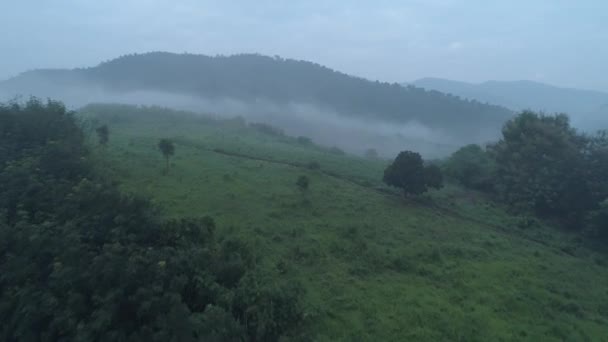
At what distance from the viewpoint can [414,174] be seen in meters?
26.7

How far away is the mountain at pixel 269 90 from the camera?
9762 centimetres

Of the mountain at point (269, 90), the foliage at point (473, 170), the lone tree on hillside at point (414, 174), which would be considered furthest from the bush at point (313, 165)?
the mountain at point (269, 90)

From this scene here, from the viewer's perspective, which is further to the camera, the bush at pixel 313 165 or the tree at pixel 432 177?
the bush at pixel 313 165

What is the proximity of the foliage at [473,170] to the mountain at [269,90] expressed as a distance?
2213 inches

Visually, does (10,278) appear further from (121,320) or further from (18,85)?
(18,85)

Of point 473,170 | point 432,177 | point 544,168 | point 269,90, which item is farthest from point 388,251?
point 269,90

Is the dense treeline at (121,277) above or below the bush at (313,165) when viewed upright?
below

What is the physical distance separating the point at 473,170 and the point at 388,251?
1762cm

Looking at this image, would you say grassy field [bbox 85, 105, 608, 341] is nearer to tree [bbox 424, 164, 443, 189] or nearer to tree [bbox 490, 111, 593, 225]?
tree [bbox 424, 164, 443, 189]

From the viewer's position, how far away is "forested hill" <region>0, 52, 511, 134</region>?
99.8 m

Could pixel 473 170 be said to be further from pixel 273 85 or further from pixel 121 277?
pixel 273 85

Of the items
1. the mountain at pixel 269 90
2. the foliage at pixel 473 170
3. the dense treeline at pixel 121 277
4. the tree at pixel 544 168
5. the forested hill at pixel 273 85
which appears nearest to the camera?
the dense treeline at pixel 121 277

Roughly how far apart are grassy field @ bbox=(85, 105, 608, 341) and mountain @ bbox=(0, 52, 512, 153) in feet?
207

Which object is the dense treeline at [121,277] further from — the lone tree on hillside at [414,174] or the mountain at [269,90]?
the mountain at [269,90]
